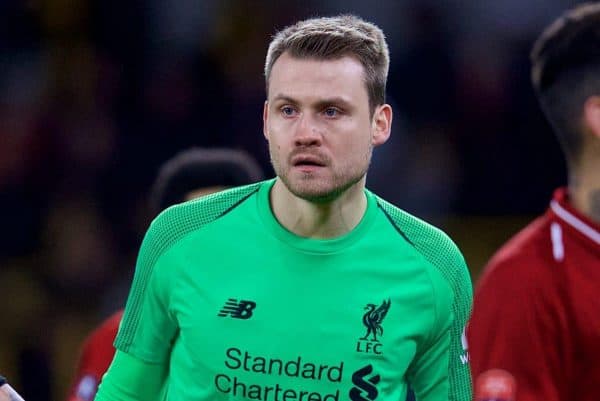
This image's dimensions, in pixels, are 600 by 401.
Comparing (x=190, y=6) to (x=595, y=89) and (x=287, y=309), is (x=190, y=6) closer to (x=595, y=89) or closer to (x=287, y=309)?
(x=595, y=89)

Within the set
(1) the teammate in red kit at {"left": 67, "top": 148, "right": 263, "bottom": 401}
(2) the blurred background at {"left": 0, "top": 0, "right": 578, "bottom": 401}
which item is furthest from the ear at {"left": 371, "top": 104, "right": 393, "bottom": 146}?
(2) the blurred background at {"left": 0, "top": 0, "right": 578, "bottom": 401}

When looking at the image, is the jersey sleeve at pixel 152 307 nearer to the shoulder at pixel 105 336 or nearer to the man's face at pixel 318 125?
the man's face at pixel 318 125

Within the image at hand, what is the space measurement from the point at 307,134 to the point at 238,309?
1.58 ft

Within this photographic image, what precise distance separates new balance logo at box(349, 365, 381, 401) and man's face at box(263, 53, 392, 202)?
440 millimetres

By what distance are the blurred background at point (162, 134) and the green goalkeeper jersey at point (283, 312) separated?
14.6 feet

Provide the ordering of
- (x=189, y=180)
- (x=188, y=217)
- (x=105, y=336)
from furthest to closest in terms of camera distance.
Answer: (x=189, y=180), (x=105, y=336), (x=188, y=217)

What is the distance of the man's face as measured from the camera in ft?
11.8

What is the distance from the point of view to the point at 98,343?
546 centimetres

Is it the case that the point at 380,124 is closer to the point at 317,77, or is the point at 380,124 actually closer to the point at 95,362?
the point at 317,77

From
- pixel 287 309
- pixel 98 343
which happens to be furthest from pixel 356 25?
pixel 98 343

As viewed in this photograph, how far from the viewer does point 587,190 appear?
434cm

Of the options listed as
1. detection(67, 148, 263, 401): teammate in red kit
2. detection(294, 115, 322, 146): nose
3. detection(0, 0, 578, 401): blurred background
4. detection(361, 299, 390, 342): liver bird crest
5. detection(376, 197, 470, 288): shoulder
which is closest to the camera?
detection(294, 115, 322, 146): nose

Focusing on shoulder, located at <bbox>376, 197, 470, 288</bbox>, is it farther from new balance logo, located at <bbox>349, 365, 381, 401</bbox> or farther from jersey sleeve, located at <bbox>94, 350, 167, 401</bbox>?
jersey sleeve, located at <bbox>94, 350, 167, 401</bbox>

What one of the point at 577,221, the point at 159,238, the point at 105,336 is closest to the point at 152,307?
the point at 159,238
